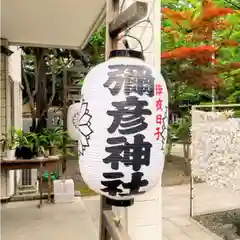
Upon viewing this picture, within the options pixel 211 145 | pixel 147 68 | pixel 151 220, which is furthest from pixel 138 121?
pixel 211 145

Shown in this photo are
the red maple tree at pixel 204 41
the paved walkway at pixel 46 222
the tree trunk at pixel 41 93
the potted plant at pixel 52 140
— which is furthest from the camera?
the tree trunk at pixel 41 93

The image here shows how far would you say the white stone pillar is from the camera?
1.59 metres

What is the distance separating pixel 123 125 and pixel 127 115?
0.04 metres

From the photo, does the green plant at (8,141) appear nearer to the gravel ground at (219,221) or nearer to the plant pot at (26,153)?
the plant pot at (26,153)

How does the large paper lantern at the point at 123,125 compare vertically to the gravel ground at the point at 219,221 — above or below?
above

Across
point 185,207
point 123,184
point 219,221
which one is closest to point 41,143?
point 185,207

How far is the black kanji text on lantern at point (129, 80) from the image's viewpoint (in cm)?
103

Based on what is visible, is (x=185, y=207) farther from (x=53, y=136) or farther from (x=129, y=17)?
(x=129, y=17)

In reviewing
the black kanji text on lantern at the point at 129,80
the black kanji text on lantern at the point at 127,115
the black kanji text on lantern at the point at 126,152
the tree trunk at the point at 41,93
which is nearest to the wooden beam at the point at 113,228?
the black kanji text on lantern at the point at 126,152

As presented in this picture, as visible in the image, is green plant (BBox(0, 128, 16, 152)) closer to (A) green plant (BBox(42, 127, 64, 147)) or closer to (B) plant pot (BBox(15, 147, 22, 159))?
(B) plant pot (BBox(15, 147, 22, 159))

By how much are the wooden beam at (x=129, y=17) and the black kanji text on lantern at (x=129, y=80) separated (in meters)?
0.19

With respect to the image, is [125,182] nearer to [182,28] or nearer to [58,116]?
[182,28]

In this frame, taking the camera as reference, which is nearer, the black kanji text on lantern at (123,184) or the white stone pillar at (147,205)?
the black kanji text on lantern at (123,184)

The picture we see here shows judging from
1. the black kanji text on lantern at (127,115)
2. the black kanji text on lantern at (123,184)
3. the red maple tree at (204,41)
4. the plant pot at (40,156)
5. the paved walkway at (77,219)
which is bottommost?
the paved walkway at (77,219)
